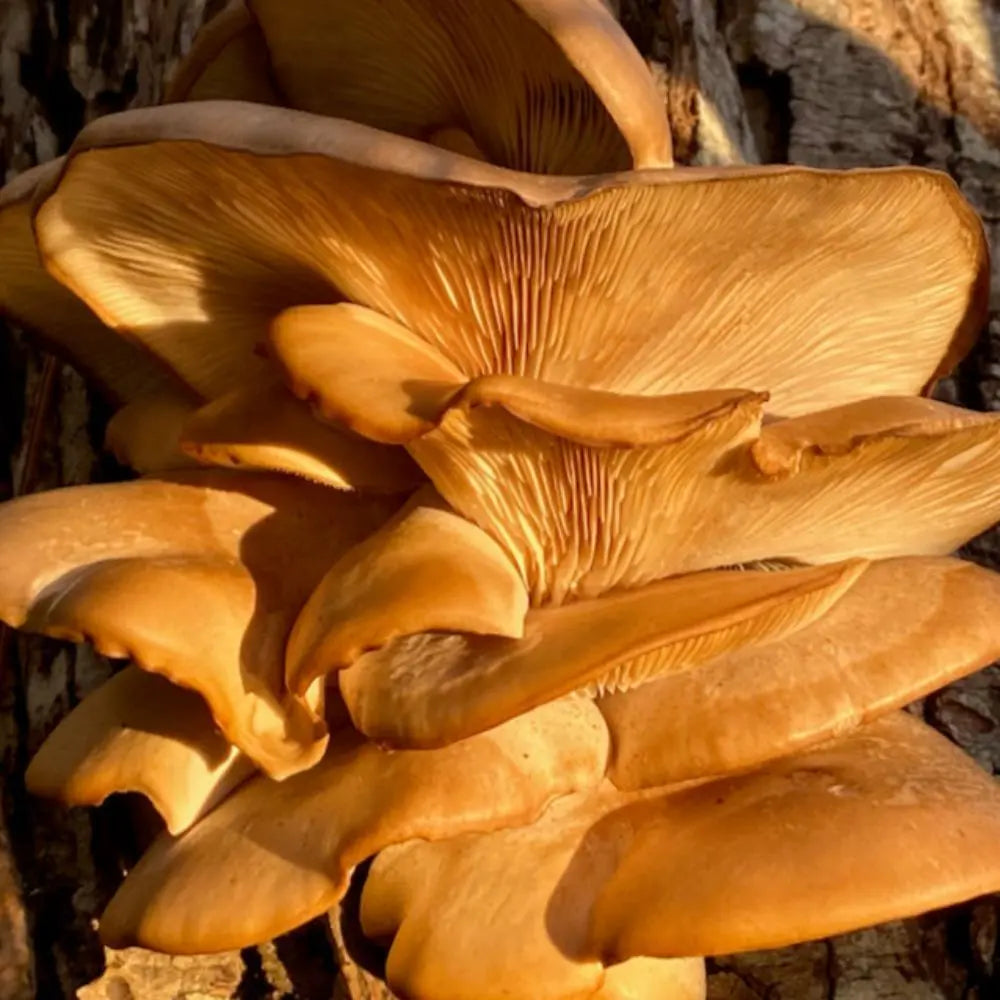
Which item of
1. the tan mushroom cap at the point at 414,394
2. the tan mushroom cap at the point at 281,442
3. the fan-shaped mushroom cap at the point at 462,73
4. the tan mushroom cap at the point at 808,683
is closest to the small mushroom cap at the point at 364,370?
the tan mushroom cap at the point at 414,394

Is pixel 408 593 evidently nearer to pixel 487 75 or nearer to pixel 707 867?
pixel 707 867

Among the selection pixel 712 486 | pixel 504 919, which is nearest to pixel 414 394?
pixel 712 486

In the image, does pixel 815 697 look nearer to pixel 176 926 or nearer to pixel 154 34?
pixel 176 926

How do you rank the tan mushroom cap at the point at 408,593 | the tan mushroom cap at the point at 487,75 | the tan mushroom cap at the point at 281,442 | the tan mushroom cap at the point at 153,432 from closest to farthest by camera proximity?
the tan mushroom cap at the point at 408,593 < the tan mushroom cap at the point at 487,75 < the tan mushroom cap at the point at 281,442 < the tan mushroom cap at the point at 153,432

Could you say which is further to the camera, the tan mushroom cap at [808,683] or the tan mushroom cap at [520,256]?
the tan mushroom cap at [808,683]

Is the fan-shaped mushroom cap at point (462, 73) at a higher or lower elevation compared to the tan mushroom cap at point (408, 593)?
higher

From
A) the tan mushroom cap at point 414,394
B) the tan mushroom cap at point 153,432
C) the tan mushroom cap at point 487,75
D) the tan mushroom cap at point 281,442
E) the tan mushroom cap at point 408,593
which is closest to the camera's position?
the tan mushroom cap at point 414,394

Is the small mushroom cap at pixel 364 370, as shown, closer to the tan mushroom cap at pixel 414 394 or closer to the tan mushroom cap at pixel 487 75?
the tan mushroom cap at pixel 414 394
